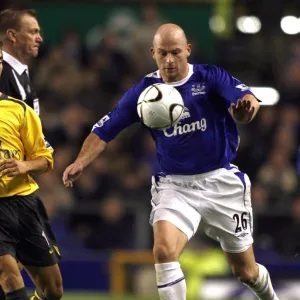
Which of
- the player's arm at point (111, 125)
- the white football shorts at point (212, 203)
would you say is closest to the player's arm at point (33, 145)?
the player's arm at point (111, 125)

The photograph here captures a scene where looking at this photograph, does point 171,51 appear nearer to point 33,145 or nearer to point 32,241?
point 33,145

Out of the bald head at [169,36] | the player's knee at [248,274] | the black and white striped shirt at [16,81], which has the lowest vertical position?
the player's knee at [248,274]

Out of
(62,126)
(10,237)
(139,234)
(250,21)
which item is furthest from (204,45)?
(10,237)

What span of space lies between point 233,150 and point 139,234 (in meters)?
5.43

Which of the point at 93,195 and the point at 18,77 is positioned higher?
the point at 18,77

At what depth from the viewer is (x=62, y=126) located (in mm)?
14391

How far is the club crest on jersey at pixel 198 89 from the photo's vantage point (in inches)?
309

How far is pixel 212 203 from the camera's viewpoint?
25.8 ft

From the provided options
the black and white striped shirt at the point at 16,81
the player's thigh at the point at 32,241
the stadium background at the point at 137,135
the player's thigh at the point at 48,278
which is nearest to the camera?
the player's thigh at the point at 32,241

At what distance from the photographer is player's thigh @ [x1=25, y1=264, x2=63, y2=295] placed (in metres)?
7.64

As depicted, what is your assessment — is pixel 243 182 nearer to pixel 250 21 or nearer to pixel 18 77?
pixel 18 77

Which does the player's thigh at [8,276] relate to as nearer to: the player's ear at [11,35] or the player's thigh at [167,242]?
the player's thigh at [167,242]

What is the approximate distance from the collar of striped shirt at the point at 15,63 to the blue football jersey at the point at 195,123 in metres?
0.79

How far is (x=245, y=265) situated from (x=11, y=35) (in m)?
2.60
